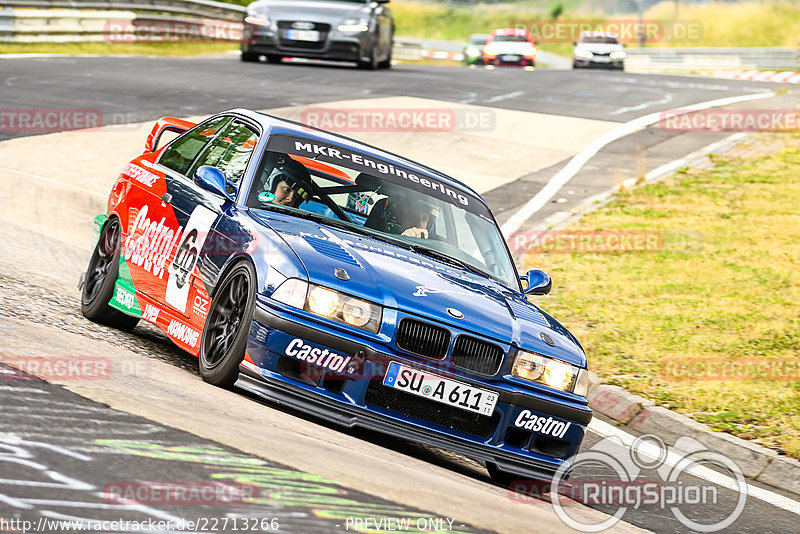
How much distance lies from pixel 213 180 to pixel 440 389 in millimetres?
1956

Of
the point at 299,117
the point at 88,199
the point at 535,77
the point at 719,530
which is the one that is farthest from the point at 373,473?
the point at 535,77

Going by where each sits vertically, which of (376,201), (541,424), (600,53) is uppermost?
(376,201)

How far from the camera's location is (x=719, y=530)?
581 cm

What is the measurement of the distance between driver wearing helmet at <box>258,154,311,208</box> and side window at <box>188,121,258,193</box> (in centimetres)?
20

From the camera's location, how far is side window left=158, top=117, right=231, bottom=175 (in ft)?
24.7

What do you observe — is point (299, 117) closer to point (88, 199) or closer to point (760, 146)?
point (88, 199)

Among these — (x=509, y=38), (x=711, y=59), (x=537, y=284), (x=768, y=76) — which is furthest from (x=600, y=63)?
(x=537, y=284)

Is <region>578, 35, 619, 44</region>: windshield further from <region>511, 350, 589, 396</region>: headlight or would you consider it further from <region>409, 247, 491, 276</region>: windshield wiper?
<region>511, 350, 589, 396</region>: headlight

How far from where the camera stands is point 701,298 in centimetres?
1075

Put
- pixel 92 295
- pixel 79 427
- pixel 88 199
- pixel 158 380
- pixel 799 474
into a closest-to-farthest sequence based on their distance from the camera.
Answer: pixel 79 427
pixel 158 380
pixel 799 474
pixel 92 295
pixel 88 199

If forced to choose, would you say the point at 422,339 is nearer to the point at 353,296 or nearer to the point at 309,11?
the point at 353,296

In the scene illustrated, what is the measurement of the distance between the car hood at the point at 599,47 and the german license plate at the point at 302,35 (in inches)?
687

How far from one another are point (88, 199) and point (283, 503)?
28.7 ft

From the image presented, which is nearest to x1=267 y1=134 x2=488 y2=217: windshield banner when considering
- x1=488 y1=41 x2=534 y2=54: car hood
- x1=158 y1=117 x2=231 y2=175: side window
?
x1=158 y1=117 x2=231 y2=175: side window
